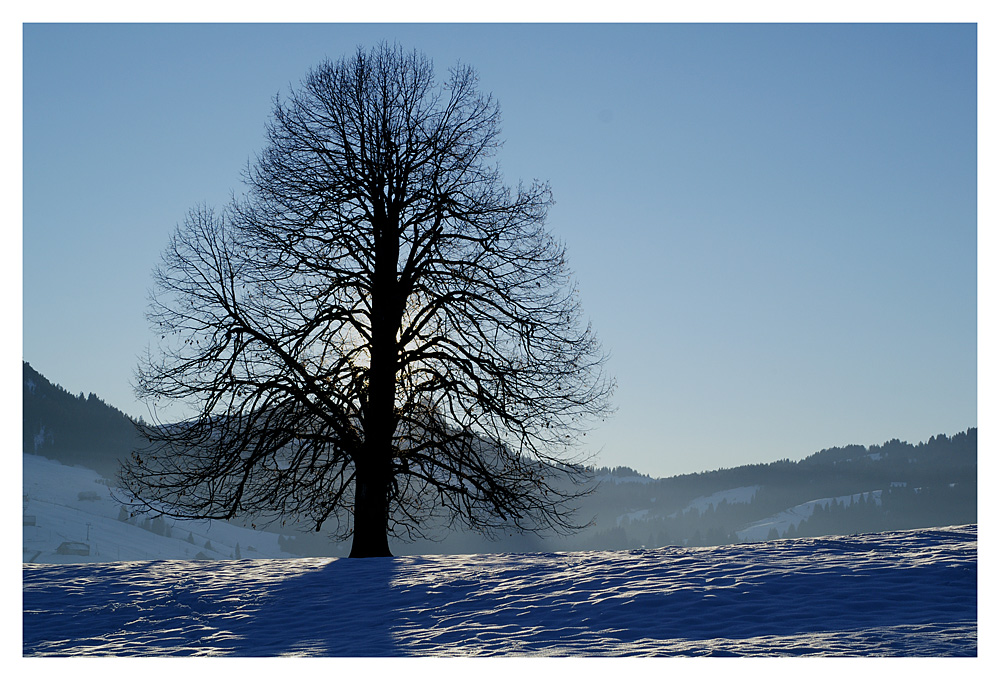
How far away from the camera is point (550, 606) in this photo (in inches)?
354

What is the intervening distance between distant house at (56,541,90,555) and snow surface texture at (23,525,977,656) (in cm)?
17325

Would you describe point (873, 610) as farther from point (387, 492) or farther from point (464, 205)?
point (464, 205)

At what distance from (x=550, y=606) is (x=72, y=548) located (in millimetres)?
183591

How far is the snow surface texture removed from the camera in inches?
300

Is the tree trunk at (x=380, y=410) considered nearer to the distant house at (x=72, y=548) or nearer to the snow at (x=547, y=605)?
the snow at (x=547, y=605)

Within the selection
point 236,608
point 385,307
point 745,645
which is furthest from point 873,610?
point 385,307

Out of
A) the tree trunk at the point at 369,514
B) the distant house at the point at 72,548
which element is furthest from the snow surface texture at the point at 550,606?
the distant house at the point at 72,548

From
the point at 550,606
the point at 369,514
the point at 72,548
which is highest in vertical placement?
the point at 369,514

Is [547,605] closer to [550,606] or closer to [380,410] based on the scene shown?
[550,606]

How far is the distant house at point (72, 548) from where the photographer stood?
163 metres

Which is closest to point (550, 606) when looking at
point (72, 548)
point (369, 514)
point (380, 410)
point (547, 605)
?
point (547, 605)

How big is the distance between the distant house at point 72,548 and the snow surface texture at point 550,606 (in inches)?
6821

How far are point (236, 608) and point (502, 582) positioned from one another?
314 centimetres

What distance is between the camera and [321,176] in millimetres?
17047
